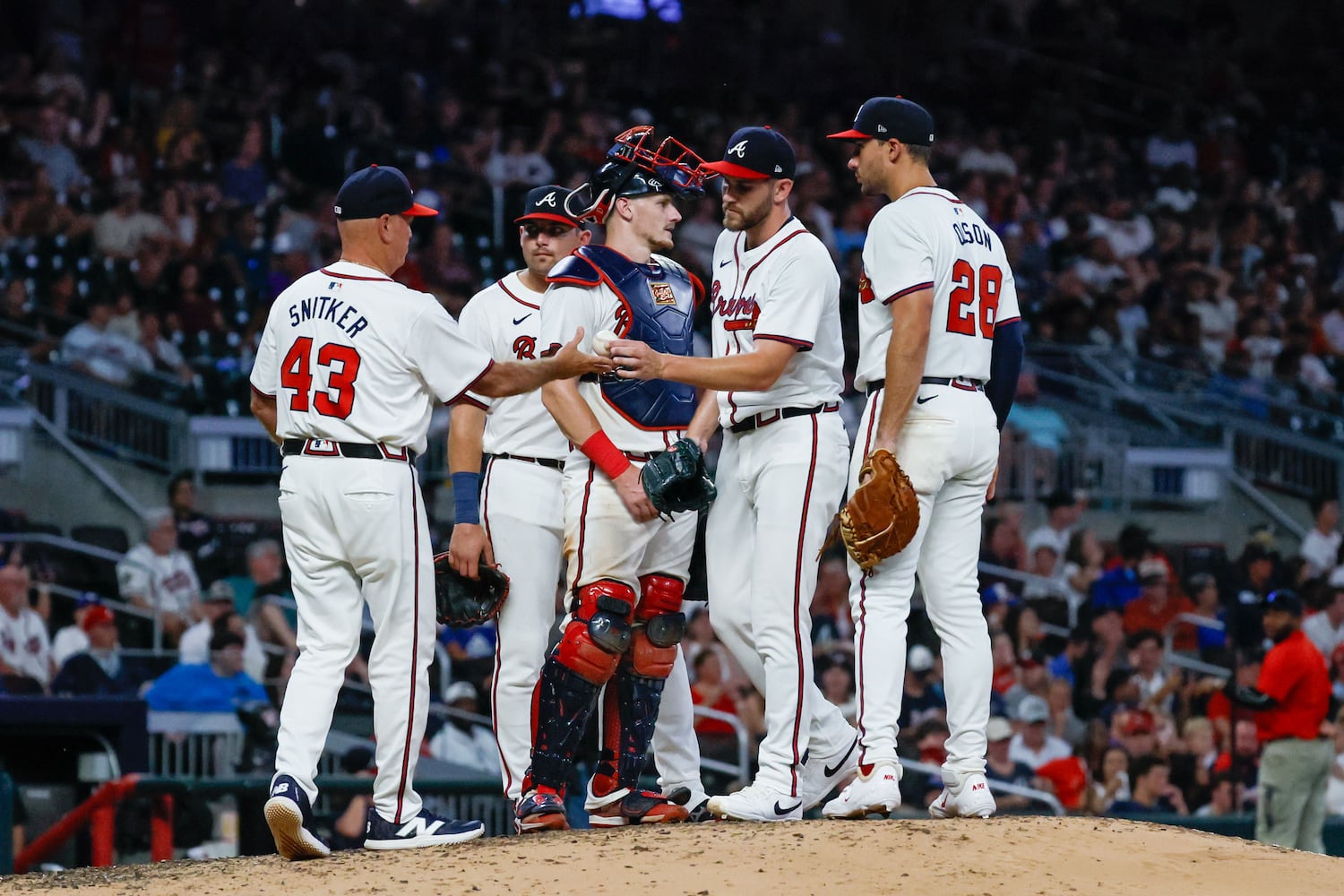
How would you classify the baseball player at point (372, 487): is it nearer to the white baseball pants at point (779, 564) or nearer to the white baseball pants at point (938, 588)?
the white baseball pants at point (779, 564)

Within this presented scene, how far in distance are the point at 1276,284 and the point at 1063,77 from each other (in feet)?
14.5

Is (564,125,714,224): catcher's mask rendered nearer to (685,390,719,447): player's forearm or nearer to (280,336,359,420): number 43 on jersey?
(685,390,719,447): player's forearm

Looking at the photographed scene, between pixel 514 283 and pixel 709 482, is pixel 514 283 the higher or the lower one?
the higher one

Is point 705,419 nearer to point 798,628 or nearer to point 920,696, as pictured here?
point 798,628

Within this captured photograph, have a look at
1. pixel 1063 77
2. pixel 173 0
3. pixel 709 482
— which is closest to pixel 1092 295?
pixel 1063 77

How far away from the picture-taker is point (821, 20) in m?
19.6

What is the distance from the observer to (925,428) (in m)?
5.33

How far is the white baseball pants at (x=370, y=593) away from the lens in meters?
5.18

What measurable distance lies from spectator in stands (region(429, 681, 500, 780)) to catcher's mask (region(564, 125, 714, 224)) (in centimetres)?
489

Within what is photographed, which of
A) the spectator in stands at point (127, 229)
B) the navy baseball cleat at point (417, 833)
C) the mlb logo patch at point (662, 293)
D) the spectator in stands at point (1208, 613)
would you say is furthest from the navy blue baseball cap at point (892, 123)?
the spectator in stands at point (127, 229)

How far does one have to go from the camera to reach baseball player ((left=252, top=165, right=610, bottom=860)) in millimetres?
5188

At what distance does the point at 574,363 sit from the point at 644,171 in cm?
74

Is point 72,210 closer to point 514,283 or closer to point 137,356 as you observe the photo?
point 137,356

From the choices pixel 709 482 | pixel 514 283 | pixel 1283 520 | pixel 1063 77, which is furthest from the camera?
pixel 1063 77
